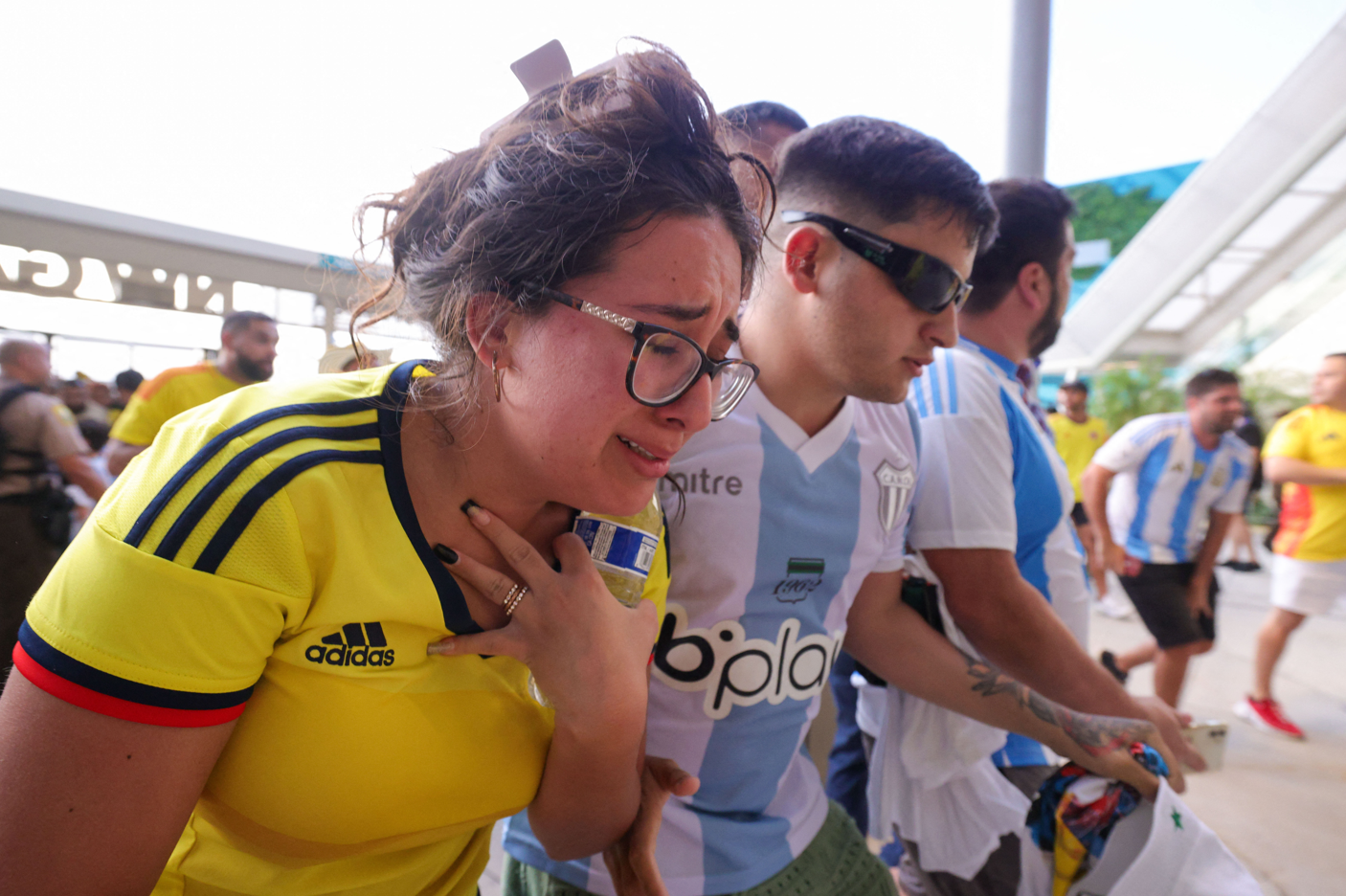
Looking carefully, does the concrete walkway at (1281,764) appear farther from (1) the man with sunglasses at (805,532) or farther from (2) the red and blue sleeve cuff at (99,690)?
(2) the red and blue sleeve cuff at (99,690)

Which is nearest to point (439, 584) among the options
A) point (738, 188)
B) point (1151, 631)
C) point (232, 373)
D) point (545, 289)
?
point (545, 289)

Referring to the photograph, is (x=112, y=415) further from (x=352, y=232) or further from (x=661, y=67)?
(x=661, y=67)

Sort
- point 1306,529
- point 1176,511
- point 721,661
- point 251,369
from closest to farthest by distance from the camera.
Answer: point 721,661 → point 251,369 → point 1176,511 → point 1306,529

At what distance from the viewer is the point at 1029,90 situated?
189 inches

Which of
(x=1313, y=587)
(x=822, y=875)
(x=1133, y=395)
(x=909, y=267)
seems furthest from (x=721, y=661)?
(x=1133, y=395)

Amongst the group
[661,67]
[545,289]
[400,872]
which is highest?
[661,67]

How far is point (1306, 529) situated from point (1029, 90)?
10.5ft

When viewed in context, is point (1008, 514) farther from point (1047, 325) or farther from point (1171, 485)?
point (1171, 485)

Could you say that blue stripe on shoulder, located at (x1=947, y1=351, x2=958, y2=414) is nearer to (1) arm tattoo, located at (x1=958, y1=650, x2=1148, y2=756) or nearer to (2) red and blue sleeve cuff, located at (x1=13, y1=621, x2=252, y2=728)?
(1) arm tattoo, located at (x1=958, y1=650, x2=1148, y2=756)

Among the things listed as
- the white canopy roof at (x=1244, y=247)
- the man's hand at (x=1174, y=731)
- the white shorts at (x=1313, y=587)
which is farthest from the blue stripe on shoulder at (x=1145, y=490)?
the white canopy roof at (x=1244, y=247)

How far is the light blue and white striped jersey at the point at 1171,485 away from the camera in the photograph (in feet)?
12.9

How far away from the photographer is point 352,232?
118cm

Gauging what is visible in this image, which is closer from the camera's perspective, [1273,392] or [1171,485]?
[1171,485]

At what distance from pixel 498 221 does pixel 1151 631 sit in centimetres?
430
